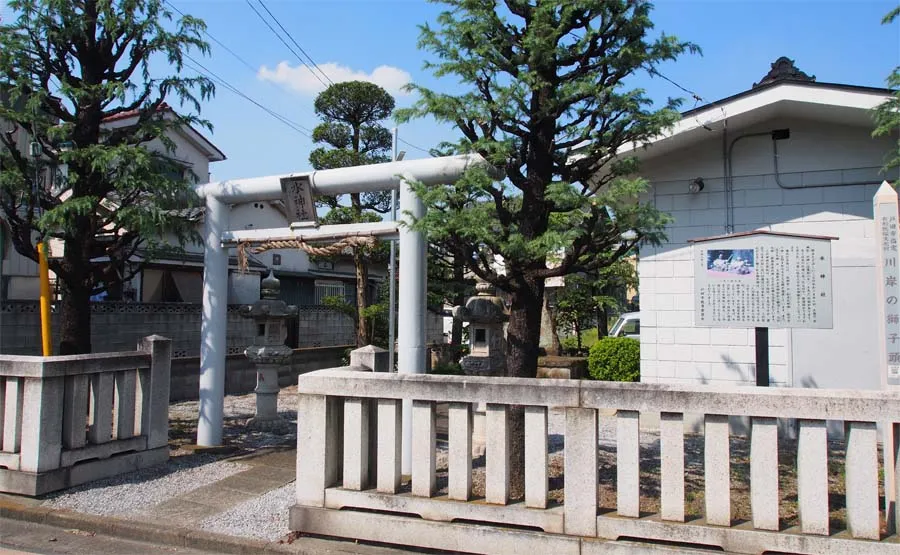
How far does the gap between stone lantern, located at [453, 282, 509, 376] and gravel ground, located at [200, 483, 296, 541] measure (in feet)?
9.32

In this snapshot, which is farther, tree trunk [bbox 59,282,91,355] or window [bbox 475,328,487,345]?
window [bbox 475,328,487,345]

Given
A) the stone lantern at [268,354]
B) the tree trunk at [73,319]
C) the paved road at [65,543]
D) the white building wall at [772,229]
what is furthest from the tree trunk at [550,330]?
the paved road at [65,543]

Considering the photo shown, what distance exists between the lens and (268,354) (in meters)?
9.25

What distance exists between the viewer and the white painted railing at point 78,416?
6.07 m

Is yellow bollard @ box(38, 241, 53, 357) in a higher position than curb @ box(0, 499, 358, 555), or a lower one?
higher

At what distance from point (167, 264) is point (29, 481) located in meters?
12.7

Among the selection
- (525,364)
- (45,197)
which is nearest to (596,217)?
(525,364)

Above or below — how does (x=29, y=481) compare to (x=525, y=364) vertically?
below

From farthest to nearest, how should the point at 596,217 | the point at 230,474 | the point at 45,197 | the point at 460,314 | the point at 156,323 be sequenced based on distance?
the point at 156,323, the point at 460,314, the point at 45,197, the point at 230,474, the point at 596,217

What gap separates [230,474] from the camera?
693 centimetres

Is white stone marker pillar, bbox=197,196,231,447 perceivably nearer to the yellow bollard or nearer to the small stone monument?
the yellow bollard

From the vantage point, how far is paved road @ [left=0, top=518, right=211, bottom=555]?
5043 millimetres

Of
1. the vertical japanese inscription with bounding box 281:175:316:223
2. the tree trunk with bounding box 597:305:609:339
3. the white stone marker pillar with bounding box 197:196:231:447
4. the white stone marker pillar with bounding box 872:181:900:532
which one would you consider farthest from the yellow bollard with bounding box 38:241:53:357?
the tree trunk with bounding box 597:305:609:339

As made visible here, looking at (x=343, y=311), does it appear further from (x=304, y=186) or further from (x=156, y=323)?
(x=304, y=186)
